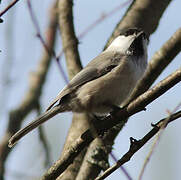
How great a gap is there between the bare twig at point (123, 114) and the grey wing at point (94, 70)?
2.47 feet

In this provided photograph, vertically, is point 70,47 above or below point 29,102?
below

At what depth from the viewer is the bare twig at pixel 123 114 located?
7.88 ft

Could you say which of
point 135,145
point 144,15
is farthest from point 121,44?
point 135,145

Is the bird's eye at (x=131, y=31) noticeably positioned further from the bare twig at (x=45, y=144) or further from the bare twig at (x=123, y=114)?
the bare twig at (x=123, y=114)

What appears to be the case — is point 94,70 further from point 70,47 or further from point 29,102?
point 29,102

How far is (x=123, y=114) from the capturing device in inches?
103

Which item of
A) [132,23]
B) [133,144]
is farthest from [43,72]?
[133,144]

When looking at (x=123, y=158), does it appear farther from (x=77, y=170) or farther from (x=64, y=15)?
(x=64, y=15)

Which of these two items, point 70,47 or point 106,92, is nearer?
point 106,92

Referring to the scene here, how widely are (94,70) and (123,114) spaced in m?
1.24

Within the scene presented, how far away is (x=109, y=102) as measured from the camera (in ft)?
11.8

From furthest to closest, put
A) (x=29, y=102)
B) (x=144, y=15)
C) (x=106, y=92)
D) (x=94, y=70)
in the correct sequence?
1. (x=29, y=102)
2. (x=144, y=15)
3. (x=94, y=70)
4. (x=106, y=92)

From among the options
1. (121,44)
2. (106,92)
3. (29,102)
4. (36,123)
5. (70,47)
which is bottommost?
(106,92)

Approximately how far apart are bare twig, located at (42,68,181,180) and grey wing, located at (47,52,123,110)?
29.6 inches
